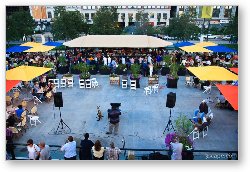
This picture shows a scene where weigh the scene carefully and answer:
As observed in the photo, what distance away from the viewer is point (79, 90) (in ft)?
54.1

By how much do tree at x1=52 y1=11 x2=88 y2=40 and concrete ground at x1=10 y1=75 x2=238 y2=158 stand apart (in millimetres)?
14786

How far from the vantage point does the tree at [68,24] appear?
2962cm

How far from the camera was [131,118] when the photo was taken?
1247 centimetres

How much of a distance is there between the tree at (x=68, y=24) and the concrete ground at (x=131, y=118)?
48.5 feet

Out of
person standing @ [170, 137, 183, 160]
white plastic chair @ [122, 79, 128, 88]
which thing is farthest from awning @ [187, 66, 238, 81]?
person standing @ [170, 137, 183, 160]

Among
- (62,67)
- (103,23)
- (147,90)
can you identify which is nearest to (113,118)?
(147,90)

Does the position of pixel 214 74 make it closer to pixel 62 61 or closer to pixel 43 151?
pixel 43 151

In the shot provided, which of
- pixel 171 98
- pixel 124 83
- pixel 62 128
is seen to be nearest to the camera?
pixel 171 98

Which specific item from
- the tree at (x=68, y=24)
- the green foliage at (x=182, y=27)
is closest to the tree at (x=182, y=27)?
the green foliage at (x=182, y=27)

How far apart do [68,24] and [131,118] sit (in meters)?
20.2

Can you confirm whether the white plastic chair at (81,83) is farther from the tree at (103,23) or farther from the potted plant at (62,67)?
the tree at (103,23)

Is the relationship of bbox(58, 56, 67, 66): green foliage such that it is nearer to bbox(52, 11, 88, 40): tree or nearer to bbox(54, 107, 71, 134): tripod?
bbox(54, 107, 71, 134): tripod

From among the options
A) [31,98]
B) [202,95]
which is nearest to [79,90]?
[31,98]

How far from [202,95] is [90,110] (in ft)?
21.9
